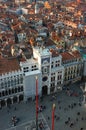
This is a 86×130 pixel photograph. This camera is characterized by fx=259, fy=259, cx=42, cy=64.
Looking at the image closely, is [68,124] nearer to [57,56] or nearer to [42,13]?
[57,56]

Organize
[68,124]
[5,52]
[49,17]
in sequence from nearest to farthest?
1. [68,124]
2. [5,52]
3. [49,17]

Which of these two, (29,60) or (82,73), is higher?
(29,60)

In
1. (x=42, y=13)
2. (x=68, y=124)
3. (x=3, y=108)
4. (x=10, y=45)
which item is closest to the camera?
(x=68, y=124)

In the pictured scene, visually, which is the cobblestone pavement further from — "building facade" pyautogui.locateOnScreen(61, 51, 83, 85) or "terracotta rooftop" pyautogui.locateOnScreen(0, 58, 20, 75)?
"terracotta rooftop" pyautogui.locateOnScreen(0, 58, 20, 75)

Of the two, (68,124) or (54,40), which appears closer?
(68,124)

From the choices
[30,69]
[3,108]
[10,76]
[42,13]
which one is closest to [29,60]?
[30,69]

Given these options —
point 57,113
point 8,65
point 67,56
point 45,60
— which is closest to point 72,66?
point 67,56

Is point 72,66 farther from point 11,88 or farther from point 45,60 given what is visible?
point 11,88

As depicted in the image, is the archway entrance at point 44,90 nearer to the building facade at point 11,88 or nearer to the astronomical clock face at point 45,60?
the building facade at point 11,88

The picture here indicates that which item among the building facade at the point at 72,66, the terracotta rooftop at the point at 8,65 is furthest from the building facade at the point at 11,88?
the building facade at the point at 72,66
